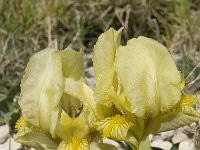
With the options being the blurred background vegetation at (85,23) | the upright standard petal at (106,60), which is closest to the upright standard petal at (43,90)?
the upright standard petal at (106,60)

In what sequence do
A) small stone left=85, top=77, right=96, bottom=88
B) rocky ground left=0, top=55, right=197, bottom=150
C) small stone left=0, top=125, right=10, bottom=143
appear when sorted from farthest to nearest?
1. small stone left=85, top=77, right=96, bottom=88
2. small stone left=0, top=125, right=10, bottom=143
3. rocky ground left=0, top=55, right=197, bottom=150

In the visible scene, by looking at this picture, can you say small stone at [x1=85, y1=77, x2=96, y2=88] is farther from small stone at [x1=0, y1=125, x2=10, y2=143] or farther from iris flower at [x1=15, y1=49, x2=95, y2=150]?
iris flower at [x1=15, y1=49, x2=95, y2=150]

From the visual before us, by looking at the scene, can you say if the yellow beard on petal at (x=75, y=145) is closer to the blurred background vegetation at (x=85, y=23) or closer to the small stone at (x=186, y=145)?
the small stone at (x=186, y=145)

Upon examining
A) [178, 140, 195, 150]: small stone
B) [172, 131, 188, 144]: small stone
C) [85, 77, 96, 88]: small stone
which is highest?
[85, 77, 96, 88]: small stone

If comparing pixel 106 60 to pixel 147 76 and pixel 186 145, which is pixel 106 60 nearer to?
pixel 147 76

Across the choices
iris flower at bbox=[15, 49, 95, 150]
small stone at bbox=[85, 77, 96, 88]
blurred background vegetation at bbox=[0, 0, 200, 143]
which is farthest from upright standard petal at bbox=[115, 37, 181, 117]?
blurred background vegetation at bbox=[0, 0, 200, 143]

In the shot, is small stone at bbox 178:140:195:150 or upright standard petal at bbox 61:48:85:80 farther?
small stone at bbox 178:140:195:150
